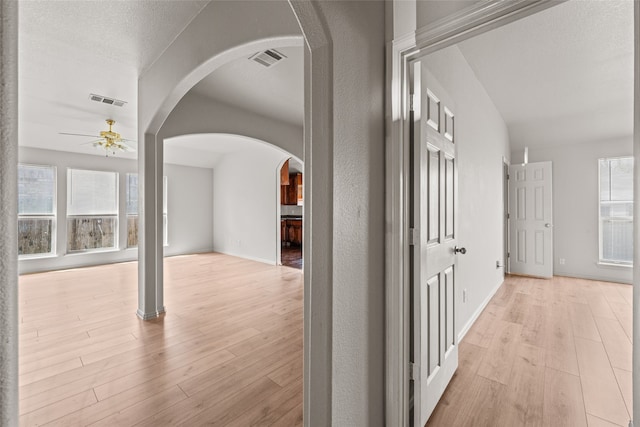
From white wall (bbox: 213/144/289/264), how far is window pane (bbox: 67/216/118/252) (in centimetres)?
237

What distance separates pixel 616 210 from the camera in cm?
486

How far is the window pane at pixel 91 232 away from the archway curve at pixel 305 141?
13.2 feet

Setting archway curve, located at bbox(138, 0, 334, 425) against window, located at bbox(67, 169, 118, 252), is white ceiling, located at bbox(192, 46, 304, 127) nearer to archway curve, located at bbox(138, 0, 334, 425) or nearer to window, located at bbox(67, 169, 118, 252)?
archway curve, located at bbox(138, 0, 334, 425)

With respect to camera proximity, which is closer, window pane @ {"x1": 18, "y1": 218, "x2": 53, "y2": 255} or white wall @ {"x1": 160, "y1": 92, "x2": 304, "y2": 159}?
white wall @ {"x1": 160, "y1": 92, "x2": 304, "y2": 159}

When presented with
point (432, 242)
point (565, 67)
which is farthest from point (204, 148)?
point (565, 67)

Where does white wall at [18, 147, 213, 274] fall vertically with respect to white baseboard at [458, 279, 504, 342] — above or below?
above

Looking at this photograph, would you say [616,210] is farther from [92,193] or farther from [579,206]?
[92,193]

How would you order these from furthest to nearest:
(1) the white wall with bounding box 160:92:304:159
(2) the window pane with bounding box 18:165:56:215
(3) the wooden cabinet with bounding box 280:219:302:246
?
(3) the wooden cabinet with bounding box 280:219:302:246 < (2) the window pane with bounding box 18:165:56:215 < (1) the white wall with bounding box 160:92:304:159

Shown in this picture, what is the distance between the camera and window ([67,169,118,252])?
5.91 m

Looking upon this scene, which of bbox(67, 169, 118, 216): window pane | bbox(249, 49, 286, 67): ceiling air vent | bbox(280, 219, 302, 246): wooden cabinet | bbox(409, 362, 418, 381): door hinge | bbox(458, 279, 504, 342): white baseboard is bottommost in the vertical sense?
bbox(458, 279, 504, 342): white baseboard

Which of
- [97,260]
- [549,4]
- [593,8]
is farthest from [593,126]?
[97,260]

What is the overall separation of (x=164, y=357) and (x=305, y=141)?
224 cm

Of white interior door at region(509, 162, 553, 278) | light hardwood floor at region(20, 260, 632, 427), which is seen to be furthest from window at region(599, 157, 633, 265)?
light hardwood floor at region(20, 260, 632, 427)

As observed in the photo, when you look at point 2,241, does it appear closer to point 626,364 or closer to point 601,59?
point 626,364
